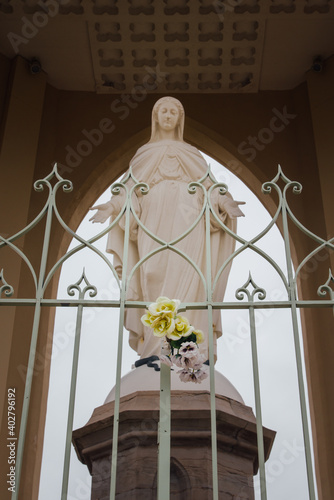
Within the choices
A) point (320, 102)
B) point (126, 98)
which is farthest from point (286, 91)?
point (126, 98)

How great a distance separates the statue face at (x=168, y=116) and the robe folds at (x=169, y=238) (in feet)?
0.43

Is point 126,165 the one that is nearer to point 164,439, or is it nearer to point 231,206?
point 231,206

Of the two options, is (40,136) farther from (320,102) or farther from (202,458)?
(202,458)

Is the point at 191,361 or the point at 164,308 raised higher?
the point at 164,308

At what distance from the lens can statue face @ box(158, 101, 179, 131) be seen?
4.48m

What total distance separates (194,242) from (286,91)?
11.5ft

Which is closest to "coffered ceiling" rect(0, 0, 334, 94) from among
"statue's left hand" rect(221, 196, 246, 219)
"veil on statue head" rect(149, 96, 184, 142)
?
"veil on statue head" rect(149, 96, 184, 142)

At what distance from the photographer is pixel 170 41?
6379 millimetres

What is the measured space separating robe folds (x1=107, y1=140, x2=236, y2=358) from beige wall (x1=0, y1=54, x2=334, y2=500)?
168 centimetres

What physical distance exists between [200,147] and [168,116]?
2235 mm

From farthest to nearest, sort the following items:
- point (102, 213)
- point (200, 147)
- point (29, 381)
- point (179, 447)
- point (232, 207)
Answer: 1. point (200, 147)
2. point (232, 207)
3. point (102, 213)
4. point (179, 447)
5. point (29, 381)

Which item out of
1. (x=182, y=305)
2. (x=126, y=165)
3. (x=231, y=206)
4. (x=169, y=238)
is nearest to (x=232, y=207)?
(x=231, y=206)

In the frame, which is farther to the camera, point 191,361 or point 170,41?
point 170,41

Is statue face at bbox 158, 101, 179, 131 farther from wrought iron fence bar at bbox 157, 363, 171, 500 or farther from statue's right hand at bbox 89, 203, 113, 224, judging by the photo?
wrought iron fence bar at bbox 157, 363, 171, 500
